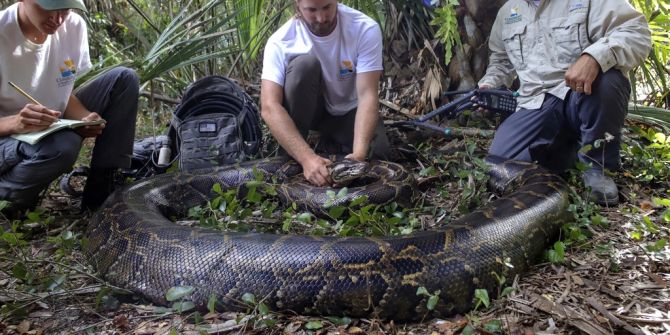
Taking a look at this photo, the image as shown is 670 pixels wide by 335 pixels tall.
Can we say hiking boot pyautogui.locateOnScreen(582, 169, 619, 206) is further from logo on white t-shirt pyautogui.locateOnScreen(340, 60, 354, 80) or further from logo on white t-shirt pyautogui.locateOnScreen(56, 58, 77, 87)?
logo on white t-shirt pyautogui.locateOnScreen(56, 58, 77, 87)

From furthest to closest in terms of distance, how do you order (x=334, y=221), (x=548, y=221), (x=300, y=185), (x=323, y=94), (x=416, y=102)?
1. (x=416, y=102)
2. (x=323, y=94)
3. (x=300, y=185)
4. (x=334, y=221)
5. (x=548, y=221)

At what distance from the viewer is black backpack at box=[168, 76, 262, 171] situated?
216 inches

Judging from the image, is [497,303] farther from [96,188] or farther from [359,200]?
[96,188]

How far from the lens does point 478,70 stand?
6449 millimetres

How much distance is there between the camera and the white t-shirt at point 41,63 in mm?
4223

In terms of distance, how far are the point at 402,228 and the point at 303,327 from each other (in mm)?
1304

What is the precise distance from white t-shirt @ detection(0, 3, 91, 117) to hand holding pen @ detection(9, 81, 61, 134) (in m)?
0.28

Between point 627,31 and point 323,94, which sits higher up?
point 627,31

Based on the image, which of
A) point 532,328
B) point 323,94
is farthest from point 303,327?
point 323,94

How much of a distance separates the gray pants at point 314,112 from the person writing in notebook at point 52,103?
4.95ft

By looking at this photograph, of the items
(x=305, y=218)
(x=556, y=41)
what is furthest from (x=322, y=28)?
(x=556, y=41)

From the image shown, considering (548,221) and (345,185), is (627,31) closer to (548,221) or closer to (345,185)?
(548,221)

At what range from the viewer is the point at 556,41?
4.86 metres

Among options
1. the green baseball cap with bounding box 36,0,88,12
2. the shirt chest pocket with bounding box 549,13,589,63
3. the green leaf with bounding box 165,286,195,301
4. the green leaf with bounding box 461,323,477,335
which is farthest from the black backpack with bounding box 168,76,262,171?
the green leaf with bounding box 461,323,477,335
